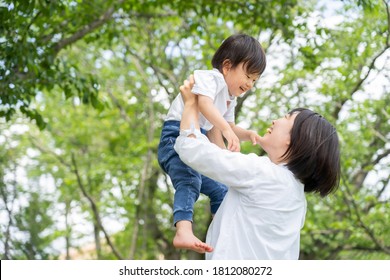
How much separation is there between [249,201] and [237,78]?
26.8 inches

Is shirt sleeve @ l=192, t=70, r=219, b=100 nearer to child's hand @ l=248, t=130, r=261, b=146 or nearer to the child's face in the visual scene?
the child's face

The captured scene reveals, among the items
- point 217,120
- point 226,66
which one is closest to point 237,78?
point 226,66

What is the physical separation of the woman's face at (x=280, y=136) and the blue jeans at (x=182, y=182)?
14.8 inches

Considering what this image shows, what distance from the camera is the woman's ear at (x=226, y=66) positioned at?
Result: 3.04 metres

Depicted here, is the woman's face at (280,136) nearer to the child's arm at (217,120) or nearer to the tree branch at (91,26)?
the child's arm at (217,120)

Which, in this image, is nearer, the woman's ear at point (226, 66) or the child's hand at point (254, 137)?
the child's hand at point (254, 137)

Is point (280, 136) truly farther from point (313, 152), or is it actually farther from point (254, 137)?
point (254, 137)

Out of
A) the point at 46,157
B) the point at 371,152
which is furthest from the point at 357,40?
the point at 46,157

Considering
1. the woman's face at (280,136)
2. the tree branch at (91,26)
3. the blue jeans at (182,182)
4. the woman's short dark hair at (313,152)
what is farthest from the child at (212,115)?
the tree branch at (91,26)

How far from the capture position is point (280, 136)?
105 inches

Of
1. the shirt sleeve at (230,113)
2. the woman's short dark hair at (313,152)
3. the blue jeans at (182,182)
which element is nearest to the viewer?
the woman's short dark hair at (313,152)

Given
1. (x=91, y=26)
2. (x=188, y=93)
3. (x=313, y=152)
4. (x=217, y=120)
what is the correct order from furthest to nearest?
(x=91, y=26)
(x=188, y=93)
(x=217, y=120)
(x=313, y=152)

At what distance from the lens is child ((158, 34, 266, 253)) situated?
2791mm

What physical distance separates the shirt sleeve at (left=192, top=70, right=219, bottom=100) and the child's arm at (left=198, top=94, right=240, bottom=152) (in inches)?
0.9
